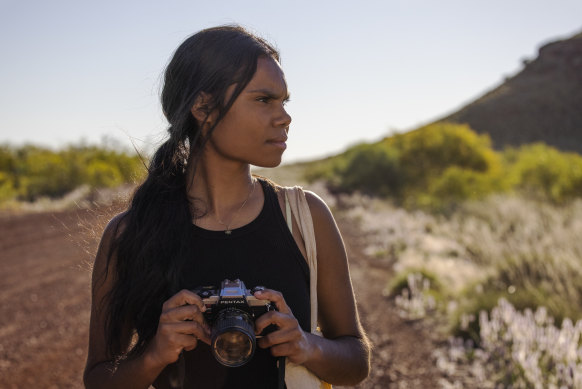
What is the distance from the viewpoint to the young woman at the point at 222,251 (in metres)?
1.83

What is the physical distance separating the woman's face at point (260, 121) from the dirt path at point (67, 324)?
713 mm

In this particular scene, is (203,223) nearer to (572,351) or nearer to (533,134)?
(572,351)

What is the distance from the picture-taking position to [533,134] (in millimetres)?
65500

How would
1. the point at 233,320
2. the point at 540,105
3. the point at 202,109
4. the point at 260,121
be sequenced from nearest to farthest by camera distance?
the point at 233,320 → the point at 260,121 → the point at 202,109 → the point at 540,105

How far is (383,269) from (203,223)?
8.69 metres

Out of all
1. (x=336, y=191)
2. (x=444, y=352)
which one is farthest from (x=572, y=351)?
(x=336, y=191)

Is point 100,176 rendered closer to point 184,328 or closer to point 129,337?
point 129,337

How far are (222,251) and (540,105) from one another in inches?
2995

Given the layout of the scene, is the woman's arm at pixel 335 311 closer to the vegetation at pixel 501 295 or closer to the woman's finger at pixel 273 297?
the woman's finger at pixel 273 297

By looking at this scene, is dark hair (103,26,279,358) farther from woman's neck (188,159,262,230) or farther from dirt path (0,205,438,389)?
dirt path (0,205,438,389)

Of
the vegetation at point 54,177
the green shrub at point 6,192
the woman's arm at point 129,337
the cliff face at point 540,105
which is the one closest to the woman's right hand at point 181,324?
the woman's arm at point 129,337

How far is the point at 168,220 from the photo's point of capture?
1922 mm

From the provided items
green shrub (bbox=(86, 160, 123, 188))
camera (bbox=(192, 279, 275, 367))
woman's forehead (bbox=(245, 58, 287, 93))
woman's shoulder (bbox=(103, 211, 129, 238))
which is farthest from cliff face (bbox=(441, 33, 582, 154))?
camera (bbox=(192, 279, 275, 367))

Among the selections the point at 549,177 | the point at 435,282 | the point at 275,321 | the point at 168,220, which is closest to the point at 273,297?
the point at 275,321
